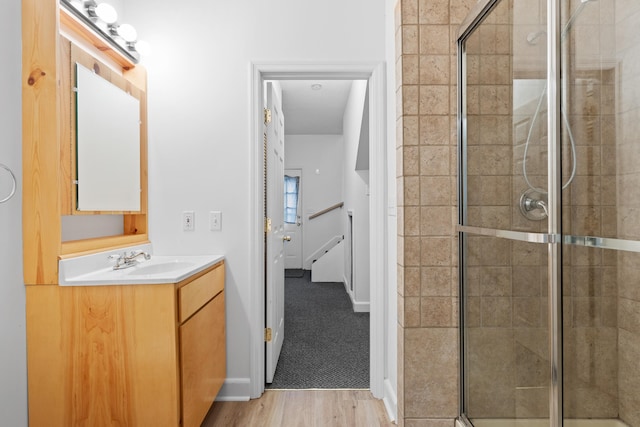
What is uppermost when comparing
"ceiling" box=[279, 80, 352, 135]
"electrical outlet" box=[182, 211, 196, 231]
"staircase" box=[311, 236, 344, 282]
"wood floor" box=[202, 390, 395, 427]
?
"ceiling" box=[279, 80, 352, 135]

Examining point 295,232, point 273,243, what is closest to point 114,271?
point 273,243

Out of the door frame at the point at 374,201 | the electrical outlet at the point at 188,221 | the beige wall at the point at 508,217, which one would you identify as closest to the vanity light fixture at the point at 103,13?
the door frame at the point at 374,201

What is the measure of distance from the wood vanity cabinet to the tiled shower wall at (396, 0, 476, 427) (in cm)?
103

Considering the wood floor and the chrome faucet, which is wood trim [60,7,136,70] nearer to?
the chrome faucet

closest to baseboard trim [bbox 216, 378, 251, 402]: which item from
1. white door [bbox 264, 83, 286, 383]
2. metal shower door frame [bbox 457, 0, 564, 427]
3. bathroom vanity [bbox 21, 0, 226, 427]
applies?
white door [bbox 264, 83, 286, 383]

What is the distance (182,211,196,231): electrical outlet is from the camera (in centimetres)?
215

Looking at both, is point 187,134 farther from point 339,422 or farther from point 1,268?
point 339,422

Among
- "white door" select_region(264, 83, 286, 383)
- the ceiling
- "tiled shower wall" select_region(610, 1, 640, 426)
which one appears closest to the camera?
"tiled shower wall" select_region(610, 1, 640, 426)

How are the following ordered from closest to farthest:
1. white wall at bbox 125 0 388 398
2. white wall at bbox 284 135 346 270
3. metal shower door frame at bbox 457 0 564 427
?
metal shower door frame at bbox 457 0 564 427
white wall at bbox 125 0 388 398
white wall at bbox 284 135 346 270

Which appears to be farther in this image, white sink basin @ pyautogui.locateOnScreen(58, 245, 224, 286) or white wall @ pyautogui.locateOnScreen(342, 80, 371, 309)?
white wall @ pyautogui.locateOnScreen(342, 80, 371, 309)

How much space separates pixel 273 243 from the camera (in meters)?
2.40

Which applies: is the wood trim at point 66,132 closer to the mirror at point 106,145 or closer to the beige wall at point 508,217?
the mirror at point 106,145

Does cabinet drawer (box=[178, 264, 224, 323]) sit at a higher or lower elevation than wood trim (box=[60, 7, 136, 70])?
lower

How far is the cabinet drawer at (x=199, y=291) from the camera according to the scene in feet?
4.91
